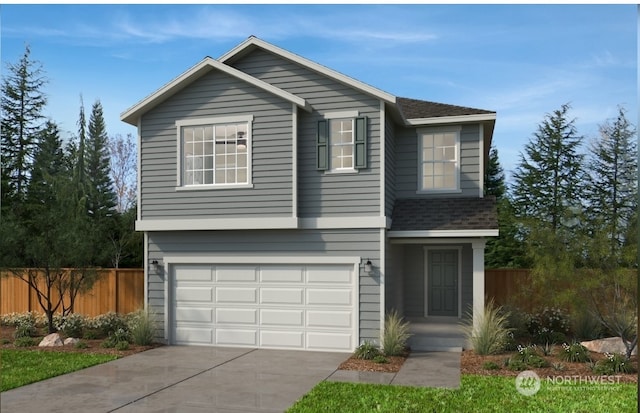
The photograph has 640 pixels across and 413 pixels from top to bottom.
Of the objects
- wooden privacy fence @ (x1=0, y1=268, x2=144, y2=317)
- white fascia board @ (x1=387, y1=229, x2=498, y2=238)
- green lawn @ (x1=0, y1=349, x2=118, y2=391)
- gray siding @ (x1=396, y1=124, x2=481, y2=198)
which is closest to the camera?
green lawn @ (x1=0, y1=349, x2=118, y2=391)

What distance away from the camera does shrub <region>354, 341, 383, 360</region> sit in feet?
34.7

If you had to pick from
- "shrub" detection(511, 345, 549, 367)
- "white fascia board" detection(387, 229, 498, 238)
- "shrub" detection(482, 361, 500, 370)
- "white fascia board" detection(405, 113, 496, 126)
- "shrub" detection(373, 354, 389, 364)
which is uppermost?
"white fascia board" detection(405, 113, 496, 126)

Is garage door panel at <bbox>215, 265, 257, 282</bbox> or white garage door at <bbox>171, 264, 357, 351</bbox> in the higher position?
garage door panel at <bbox>215, 265, 257, 282</bbox>

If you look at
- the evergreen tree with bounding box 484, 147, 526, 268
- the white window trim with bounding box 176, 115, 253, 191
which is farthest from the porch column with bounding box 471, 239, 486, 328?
the evergreen tree with bounding box 484, 147, 526, 268

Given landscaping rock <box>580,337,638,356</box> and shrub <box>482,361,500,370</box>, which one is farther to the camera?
landscaping rock <box>580,337,638,356</box>

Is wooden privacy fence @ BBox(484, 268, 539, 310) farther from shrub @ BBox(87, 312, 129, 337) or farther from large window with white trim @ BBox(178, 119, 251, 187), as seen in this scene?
shrub @ BBox(87, 312, 129, 337)

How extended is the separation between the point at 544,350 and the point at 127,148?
84.3 feet

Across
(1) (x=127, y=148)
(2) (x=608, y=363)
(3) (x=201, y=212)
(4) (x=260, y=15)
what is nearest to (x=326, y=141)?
(3) (x=201, y=212)

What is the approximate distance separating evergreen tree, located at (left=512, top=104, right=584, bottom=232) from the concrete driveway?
15844mm

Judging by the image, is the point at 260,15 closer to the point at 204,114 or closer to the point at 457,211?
the point at 204,114

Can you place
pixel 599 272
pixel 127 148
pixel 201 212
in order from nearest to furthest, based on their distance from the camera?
pixel 599 272
pixel 201 212
pixel 127 148

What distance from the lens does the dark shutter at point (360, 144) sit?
1142 cm

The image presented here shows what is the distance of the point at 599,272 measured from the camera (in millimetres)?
10312

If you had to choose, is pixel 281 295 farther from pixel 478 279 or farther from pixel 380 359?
pixel 478 279
